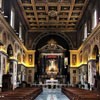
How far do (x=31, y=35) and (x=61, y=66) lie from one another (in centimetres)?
781

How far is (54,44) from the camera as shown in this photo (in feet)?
160

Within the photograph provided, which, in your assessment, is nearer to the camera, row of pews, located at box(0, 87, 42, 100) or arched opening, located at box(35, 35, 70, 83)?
row of pews, located at box(0, 87, 42, 100)

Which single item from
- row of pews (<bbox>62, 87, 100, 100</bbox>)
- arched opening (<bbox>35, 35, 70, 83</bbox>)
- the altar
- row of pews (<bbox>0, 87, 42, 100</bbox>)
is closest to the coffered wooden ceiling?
arched opening (<bbox>35, 35, 70, 83</bbox>)

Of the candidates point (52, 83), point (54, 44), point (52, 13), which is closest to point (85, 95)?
point (52, 13)

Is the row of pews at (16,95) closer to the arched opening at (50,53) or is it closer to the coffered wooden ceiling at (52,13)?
the coffered wooden ceiling at (52,13)

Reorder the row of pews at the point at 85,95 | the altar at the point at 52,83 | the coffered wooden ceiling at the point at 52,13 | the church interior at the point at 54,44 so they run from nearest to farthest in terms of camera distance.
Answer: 1. the row of pews at the point at 85,95
2. the church interior at the point at 54,44
3. the coffered wooden ceiling at the point at 52,13
4. the altar at the point at 52,83

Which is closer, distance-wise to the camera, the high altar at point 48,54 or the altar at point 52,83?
the altar at point 52,83

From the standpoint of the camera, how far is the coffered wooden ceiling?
33281mm

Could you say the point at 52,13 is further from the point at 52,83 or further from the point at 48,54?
the point at 48,54

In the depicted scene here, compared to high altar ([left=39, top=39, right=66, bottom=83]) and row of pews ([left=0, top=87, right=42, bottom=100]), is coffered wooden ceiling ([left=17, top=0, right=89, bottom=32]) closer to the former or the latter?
high altar ([left=39, top=39, right=66, bottom=83])

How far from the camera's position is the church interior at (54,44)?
32.2 meters

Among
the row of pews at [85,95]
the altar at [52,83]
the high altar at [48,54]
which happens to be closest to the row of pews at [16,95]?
the row of pews at [85,95]

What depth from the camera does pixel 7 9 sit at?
27.4m

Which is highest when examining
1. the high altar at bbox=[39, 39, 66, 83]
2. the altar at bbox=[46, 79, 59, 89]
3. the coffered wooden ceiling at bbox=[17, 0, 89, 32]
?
the coffered wooden ceiling at bbox=[17, 0, 89, 32]
